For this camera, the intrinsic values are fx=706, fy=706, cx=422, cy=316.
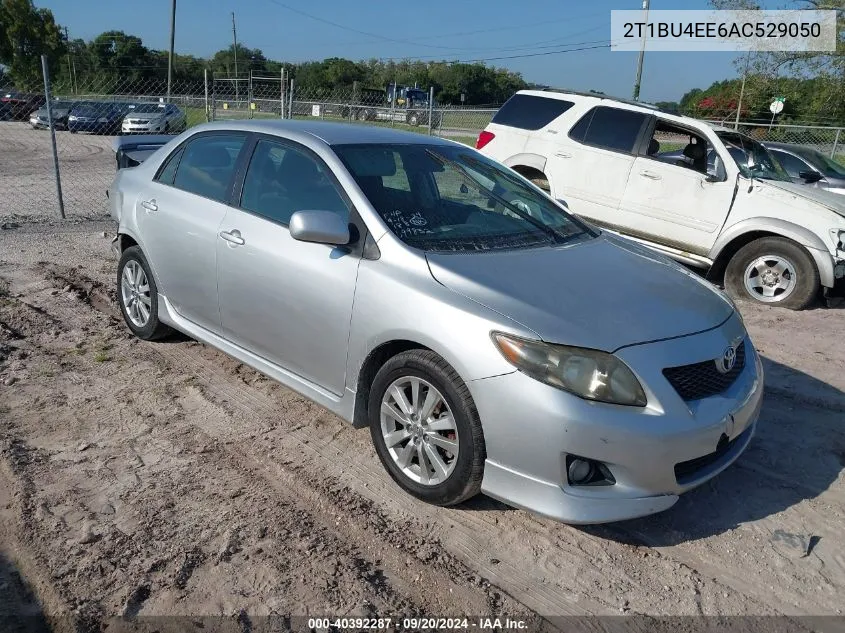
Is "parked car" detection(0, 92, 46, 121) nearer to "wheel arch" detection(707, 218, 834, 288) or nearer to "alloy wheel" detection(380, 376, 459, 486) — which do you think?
"wheel arch" detection(707, 218, 834, 288)

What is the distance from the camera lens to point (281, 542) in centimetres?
303

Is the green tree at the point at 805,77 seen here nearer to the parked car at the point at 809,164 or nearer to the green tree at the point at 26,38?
the parked car at the point at 809,164

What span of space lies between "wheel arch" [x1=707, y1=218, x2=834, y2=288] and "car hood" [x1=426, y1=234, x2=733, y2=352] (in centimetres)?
384

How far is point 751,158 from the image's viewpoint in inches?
306

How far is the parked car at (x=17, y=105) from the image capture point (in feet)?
84.2

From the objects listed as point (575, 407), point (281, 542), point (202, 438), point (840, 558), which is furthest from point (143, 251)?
point (840, 558)

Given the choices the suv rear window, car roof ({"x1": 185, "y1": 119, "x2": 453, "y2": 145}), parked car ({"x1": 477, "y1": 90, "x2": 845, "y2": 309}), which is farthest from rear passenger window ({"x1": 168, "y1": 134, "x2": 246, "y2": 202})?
the suv rear window

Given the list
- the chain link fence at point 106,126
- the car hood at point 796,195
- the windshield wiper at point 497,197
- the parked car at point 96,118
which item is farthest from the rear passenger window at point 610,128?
the parked car at point 96,118

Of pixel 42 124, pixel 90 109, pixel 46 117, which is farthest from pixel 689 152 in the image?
pixel 42 124

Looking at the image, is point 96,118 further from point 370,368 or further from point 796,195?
point 370,368

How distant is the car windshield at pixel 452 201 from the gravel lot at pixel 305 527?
1.27 meters

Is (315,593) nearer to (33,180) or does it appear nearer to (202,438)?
(202,438)

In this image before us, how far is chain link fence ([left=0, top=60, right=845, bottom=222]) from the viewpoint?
515 inches

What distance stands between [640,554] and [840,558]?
35.4 inches
